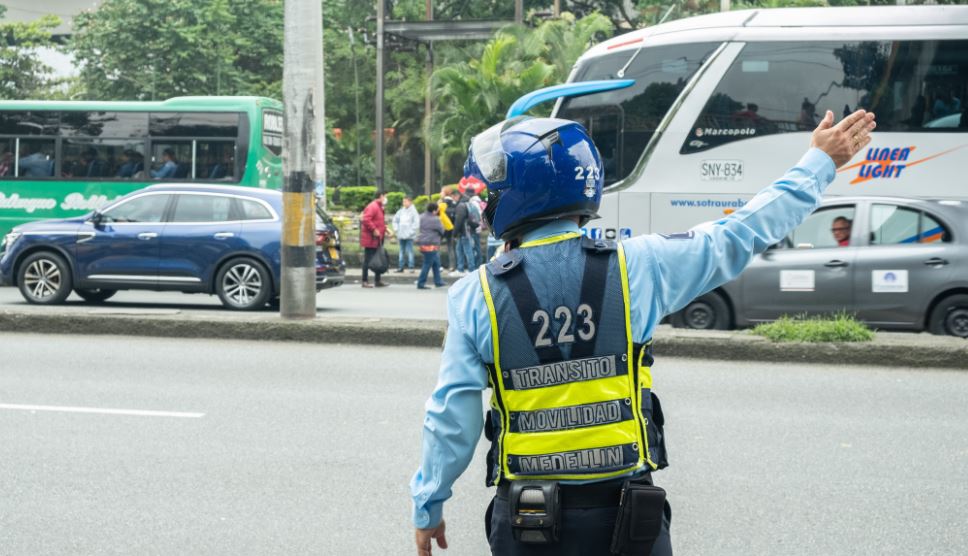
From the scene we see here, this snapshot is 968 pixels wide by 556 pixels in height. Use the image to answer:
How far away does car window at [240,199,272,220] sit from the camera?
15.6m

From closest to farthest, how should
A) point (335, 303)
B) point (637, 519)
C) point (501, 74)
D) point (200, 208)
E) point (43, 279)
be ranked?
point (637, 519) → point (200, 208) → point (43, 279) → point (335, 303) → point (501, 74)

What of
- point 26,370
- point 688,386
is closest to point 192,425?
point 26,370

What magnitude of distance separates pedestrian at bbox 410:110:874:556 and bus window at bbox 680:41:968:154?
13.8 meters

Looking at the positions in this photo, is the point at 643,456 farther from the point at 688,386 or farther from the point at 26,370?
the point at 26,370

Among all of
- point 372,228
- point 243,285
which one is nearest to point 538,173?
point 243,285

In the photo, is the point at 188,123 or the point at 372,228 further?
the point at 188,123

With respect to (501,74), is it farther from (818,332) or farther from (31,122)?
(818,332)

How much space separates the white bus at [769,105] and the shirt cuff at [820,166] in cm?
1326

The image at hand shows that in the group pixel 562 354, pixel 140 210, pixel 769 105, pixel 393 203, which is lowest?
pixel 562 354

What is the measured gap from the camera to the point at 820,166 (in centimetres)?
278

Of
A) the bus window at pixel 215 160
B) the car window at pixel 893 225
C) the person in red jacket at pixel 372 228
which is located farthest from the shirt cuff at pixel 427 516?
the bus window at pixel 215 160

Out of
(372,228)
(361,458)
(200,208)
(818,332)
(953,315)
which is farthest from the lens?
(372,228)

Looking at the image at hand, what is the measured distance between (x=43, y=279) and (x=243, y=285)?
9.15ft

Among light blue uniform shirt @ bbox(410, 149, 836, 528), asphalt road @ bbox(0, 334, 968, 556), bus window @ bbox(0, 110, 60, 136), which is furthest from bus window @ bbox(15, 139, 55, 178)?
light blue uniform shirt @ bbox(410, 149, 836, 528)
